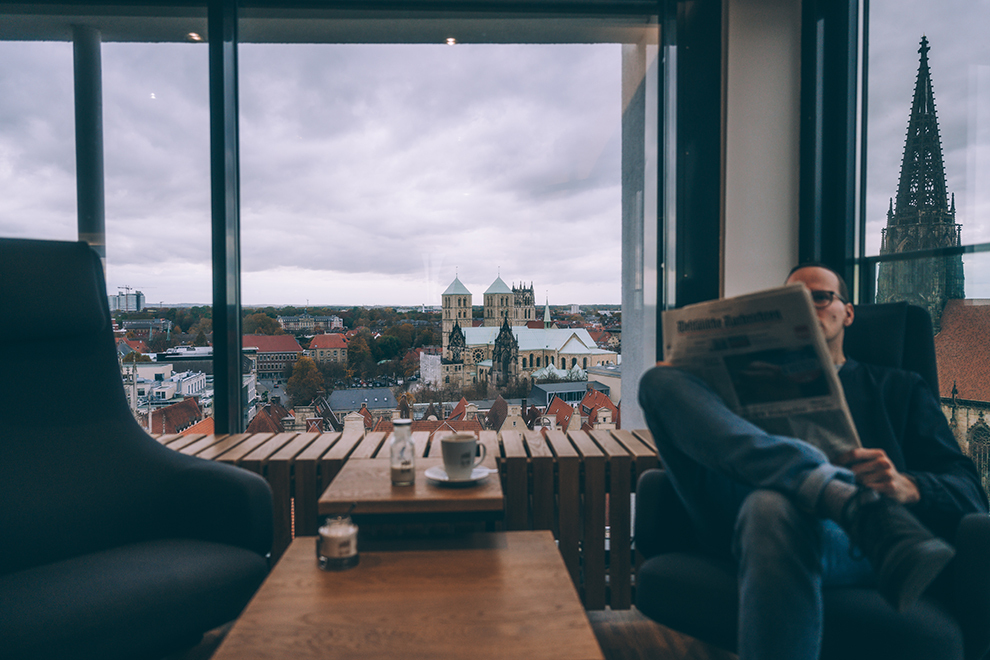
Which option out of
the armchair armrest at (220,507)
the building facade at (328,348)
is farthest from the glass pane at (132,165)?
the armchair armrest at (220,507)

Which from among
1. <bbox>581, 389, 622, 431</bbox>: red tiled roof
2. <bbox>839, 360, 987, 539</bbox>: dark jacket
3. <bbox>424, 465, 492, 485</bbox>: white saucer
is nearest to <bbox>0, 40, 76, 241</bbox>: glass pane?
<bbox>424, 465, 492, 485</bbox>: white saucer

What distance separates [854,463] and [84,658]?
1.57 metres

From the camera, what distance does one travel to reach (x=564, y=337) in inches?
96.0

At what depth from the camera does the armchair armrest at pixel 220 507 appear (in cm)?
137

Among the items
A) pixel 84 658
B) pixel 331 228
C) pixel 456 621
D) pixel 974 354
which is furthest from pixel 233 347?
pixel 974 354

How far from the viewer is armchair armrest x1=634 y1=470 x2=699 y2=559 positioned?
4.19 ft

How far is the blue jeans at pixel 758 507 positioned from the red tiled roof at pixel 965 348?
0.97 m

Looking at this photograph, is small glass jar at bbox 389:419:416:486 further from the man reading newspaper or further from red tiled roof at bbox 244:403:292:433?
red tiled roof at bbox 244:403:292:433

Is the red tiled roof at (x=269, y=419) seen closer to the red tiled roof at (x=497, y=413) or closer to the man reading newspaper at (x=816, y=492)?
the red tiled roof at (x=497, y=413)

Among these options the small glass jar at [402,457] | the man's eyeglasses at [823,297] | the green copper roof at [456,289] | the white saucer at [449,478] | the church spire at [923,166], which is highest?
the church spire at [923,166]

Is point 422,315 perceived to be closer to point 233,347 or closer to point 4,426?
point 233,347

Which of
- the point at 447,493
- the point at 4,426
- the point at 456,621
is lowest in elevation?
the point at 456,621

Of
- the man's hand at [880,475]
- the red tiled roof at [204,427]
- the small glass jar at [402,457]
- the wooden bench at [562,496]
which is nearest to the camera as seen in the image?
the man's hand at [880,475]

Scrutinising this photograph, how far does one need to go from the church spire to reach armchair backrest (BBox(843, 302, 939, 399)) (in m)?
0.59
